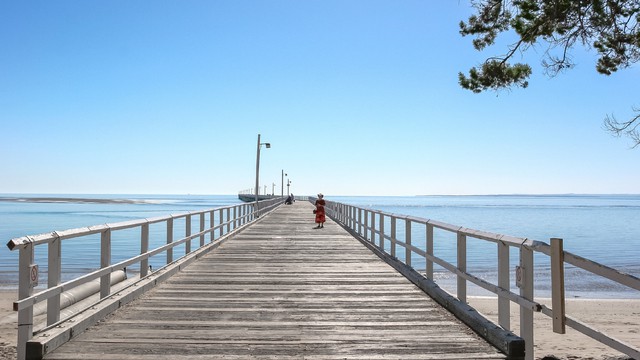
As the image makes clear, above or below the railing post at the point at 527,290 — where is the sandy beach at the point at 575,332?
below

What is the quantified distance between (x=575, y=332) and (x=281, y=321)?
41.9 feet

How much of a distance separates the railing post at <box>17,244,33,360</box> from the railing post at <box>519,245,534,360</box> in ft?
15.0

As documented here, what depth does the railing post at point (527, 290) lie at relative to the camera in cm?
529

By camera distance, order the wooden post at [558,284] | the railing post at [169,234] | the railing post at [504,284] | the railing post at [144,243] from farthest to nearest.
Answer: the railing post at [169,234]
the railing post at [144,243]
the railing post at [504,284]
the wooden post at [558,284]

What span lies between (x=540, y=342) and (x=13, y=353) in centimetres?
1251

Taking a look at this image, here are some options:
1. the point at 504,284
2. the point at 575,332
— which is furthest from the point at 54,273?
the point at 575,332

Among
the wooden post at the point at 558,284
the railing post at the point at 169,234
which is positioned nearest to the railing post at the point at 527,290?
the wooden post at the point at 558,284

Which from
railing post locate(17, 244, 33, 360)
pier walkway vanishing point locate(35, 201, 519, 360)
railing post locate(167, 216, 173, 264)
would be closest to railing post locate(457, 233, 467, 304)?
pier walkway vanishing point locate(35, 201, 519, 360)

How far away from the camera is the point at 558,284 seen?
4.82 m

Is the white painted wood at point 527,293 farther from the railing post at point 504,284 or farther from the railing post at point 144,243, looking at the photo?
the railing post at point 144,243

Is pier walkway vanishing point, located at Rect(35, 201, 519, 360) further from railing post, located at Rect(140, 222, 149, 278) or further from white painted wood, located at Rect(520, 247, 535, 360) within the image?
railing post, located at Rect(140, 222, 149, 278)

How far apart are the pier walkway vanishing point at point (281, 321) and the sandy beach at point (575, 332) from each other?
4873 mm

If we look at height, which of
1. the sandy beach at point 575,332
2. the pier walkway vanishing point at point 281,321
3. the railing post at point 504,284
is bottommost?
the sandy beach at point 575,332

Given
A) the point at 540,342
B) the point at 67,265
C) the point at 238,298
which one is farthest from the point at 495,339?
the point at 67,265
